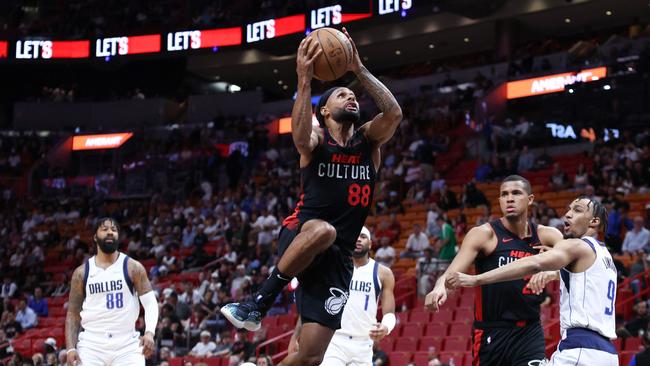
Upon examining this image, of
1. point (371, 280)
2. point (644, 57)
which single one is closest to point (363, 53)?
point (644, 57)

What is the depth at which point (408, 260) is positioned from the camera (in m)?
19.6

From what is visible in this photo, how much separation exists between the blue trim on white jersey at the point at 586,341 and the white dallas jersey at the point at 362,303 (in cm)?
326

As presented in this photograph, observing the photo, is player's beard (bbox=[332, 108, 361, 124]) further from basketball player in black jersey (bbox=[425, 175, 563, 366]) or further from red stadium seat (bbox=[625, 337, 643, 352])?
red stadium seat (bbox=[625, 337, 643, 352])

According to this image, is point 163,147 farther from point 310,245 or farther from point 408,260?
point 310,245

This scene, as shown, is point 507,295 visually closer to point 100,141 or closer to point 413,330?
point 413,330

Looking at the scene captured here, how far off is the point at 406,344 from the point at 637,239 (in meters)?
4.34

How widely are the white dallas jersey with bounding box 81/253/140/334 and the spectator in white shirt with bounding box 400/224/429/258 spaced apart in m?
10.2

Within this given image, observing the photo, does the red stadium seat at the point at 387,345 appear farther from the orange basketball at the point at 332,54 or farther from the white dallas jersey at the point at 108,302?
the orange basketball at the point at 332,54

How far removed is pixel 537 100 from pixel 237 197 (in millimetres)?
9788

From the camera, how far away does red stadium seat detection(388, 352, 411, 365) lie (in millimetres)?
14602

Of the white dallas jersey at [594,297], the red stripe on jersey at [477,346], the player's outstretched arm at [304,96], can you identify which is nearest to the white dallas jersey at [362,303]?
the red stripe on jersey at [477,346]

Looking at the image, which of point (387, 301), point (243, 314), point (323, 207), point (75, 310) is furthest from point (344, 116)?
point (75, 310)

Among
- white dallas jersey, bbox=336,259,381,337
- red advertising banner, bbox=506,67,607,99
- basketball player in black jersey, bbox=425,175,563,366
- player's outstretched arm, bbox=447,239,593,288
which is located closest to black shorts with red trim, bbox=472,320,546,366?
basketball player in black jersey, bbox=425,175,563,366

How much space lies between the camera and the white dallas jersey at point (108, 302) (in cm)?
991
